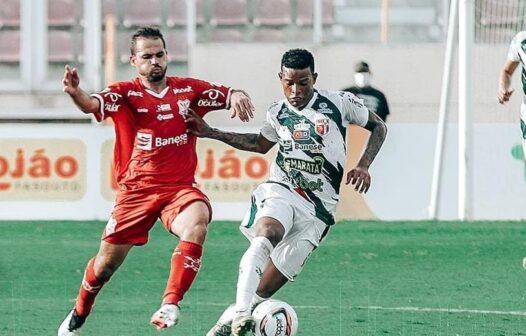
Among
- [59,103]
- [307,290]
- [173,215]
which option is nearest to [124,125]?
[173,215]

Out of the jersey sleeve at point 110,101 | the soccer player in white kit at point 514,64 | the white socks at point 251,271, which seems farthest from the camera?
the soccer player in white kit at point 514,64

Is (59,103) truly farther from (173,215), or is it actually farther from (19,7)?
(173,215)

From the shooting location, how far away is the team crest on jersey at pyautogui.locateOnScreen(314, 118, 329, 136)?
798 cm

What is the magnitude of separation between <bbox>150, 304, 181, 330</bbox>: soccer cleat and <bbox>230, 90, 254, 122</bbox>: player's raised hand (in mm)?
1273

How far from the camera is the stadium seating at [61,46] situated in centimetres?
2300

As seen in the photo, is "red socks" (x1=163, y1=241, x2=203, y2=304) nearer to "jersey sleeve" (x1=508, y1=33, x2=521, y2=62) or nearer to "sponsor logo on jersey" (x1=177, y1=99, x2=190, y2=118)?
"sponsor logo on jersey" (x1=177, y1=99, x2=190, y2=118)

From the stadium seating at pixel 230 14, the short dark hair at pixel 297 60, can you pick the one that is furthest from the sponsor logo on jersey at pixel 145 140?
the stadium seating at pixel 230 14

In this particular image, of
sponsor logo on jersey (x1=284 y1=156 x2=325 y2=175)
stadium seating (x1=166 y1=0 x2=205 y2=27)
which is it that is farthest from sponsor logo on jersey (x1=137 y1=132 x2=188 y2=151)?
stadium seating (x1=166 y1=0 x2=205 y2=27)

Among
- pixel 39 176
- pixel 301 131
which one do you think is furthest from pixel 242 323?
pixel 39 176

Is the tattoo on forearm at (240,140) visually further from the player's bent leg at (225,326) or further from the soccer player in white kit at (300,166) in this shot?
the player's bent leg at (225,326)

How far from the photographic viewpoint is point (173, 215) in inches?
320

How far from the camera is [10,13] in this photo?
76.4ft

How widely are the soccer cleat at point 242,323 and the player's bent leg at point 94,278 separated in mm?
1299

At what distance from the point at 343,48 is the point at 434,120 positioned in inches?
83.6
